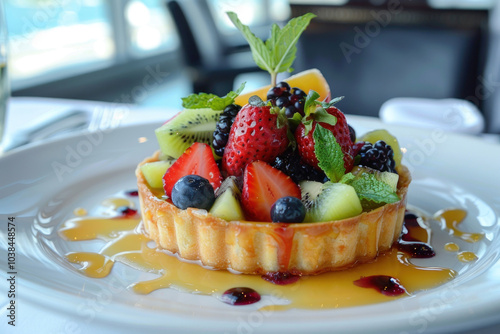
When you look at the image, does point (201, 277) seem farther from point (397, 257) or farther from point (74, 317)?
point (397, 257)

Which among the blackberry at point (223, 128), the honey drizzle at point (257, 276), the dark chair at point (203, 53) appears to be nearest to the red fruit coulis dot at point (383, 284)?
the honey drizzle at point (257, 276)

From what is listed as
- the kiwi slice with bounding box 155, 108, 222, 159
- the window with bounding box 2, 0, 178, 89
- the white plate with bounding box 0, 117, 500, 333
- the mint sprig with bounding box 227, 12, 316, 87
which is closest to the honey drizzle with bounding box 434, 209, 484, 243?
the white plate with bounding box 0, 117, 500, 333

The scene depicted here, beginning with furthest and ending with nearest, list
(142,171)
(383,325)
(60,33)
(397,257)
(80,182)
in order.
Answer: (60,33) → (80,182) → (142,171) → (397,257) → (383,325)

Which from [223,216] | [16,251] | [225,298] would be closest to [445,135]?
[223,216]

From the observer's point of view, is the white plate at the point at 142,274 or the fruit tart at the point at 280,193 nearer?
the white plate at the point at 142,274

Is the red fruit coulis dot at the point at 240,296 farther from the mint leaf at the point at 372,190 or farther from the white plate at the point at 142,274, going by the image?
the mint leaf at the point at 372,190

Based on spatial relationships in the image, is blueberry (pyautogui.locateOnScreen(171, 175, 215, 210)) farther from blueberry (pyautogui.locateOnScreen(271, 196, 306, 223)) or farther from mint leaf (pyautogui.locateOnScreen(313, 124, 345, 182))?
mint leaf (pyautogui.locateOnScreen(313, 124, 345, 182))
